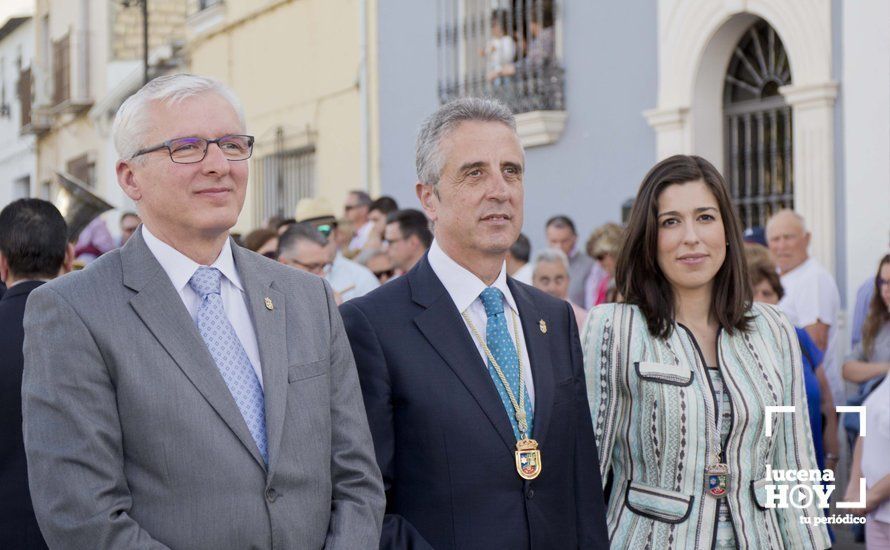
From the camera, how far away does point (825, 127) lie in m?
9.56

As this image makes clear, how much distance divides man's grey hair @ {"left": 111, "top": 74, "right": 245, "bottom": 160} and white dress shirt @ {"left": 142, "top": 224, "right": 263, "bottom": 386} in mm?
200

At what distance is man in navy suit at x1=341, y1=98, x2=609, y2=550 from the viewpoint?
349 cm

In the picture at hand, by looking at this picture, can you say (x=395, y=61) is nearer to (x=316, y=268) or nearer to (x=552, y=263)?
(x=552, y=263)

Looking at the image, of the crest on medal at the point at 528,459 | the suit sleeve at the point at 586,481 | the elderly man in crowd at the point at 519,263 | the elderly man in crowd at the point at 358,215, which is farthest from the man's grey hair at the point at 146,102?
the elderly man in crowd at the point at 358,215

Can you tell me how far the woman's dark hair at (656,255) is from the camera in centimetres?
428

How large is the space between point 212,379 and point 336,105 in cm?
1386

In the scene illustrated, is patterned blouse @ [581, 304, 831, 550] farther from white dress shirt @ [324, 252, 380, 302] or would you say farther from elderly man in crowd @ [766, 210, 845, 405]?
elderly man in crowd @ [766, 210, 845, 405]

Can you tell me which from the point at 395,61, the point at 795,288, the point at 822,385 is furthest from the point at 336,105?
the point at 822,385

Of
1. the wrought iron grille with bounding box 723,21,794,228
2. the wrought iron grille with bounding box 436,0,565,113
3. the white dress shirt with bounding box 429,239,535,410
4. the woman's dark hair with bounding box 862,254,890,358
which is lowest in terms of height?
the woman's dark hair with bounding box 862,254,890,358

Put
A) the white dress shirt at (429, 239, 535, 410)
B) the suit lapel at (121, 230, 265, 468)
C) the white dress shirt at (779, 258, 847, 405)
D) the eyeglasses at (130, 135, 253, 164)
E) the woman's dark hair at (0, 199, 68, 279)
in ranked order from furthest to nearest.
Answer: the white dress shirt at (779, 258, 847, 405)
the woman's dark hair at (0, 199, 68, 279)
the white dress shirt at (429, 239, 535, 410)
the eyeglasses at (130, 135, 253, 164)
the suit lapel at (121, 230, 265, 468)

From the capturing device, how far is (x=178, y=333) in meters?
3.08

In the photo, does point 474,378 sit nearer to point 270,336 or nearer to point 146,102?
point 270,336

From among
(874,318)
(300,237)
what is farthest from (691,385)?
(874,318)

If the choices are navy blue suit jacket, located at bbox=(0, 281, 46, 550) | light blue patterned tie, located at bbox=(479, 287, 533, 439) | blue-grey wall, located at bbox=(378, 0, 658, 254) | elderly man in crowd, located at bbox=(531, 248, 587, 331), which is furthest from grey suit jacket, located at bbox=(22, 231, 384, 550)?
blue-grey wall, located at bbox=(378, 0, 658, 254)
